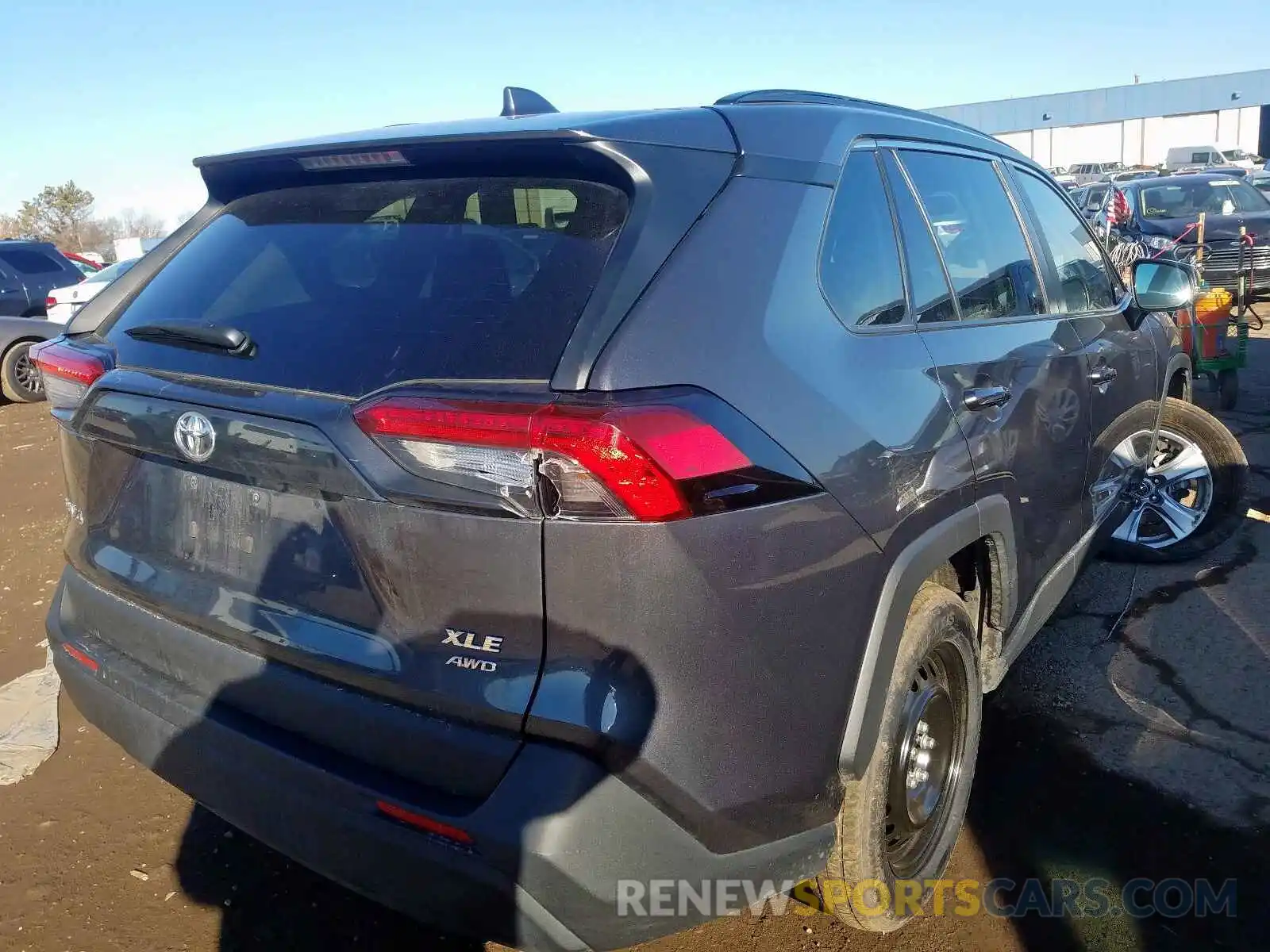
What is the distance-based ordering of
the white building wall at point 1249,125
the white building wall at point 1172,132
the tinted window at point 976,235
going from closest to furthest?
the tinted window at point 976,235
the white building wall at point 1249,125
the white building wall at point 1172,132

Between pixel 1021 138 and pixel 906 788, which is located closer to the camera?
pixel 906 788

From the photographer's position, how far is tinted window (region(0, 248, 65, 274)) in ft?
40.1

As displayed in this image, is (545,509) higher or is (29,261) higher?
(545,509)

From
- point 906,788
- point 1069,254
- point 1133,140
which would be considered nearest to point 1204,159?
point 1133,140

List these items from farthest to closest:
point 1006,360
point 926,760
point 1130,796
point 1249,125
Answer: point 1249,125, point 1130,796, point 1006,360, point 926,760

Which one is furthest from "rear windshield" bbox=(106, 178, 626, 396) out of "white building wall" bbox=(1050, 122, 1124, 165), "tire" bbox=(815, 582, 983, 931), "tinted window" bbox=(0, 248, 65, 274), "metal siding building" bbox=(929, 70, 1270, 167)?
"white building wall" bbox=(1050, 122, 1124, 165)

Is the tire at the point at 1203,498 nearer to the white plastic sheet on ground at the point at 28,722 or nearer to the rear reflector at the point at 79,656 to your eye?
the rear reflector at the point at 79,656

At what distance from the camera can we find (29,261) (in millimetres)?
12453

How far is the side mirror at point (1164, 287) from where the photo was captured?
12.5ft

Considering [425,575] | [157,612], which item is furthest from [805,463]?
[157,612]

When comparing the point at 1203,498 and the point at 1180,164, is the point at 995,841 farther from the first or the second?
the point at 1180,164

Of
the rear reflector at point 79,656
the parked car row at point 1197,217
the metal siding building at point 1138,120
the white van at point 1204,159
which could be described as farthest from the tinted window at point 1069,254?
the metal siding building at point 1138,120

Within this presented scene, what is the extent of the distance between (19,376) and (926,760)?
10895 millimetres

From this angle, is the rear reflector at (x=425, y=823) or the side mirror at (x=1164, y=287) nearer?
the rear reflector at (x=425, y=823)
